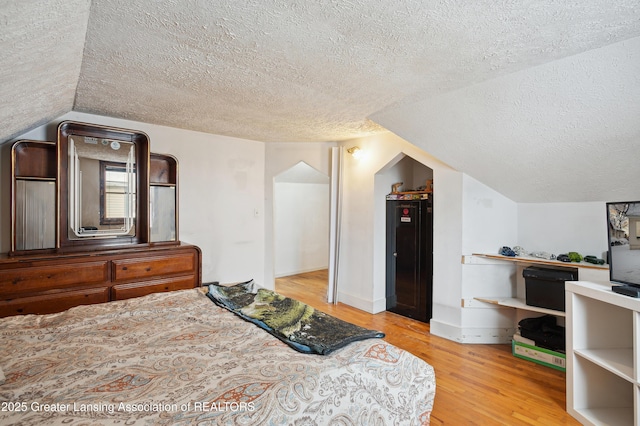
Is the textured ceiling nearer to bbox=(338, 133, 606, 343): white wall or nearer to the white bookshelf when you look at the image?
bbox=(338, 133, 606, 343): white wall

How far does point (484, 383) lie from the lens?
2512 mm

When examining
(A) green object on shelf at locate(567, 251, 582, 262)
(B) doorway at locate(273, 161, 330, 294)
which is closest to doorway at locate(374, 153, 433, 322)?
(A) green object on shelf at locate(567, 251, 582, 262)

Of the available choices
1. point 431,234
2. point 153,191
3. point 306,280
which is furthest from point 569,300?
point 306,280

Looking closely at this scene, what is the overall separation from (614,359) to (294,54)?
114 inches

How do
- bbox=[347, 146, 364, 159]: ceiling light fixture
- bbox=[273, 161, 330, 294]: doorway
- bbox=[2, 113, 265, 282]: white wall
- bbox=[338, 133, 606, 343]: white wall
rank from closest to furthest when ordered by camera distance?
bbox=[338, 133, 606, 343]: white wall
bbox=[2, 113, 265, 282]: white wall
bbox=[347, 146, 364, 159]: ceiling light fixture
bbox=[273, 161, 330, 294]: doorway

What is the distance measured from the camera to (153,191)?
3479mm

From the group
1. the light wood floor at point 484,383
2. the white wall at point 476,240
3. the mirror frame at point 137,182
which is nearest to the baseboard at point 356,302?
the light wood floor at point 484,383

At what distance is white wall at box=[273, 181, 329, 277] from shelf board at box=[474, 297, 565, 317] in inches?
160

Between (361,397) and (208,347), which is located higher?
(208,347)

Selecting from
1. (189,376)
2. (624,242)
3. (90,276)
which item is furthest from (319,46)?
(90,276)

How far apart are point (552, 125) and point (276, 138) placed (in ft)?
A: 10.2

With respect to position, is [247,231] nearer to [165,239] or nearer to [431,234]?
[165,239]

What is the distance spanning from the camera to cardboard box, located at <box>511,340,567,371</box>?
108 inches

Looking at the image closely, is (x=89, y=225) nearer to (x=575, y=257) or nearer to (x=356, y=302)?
(x=356, y=302)
